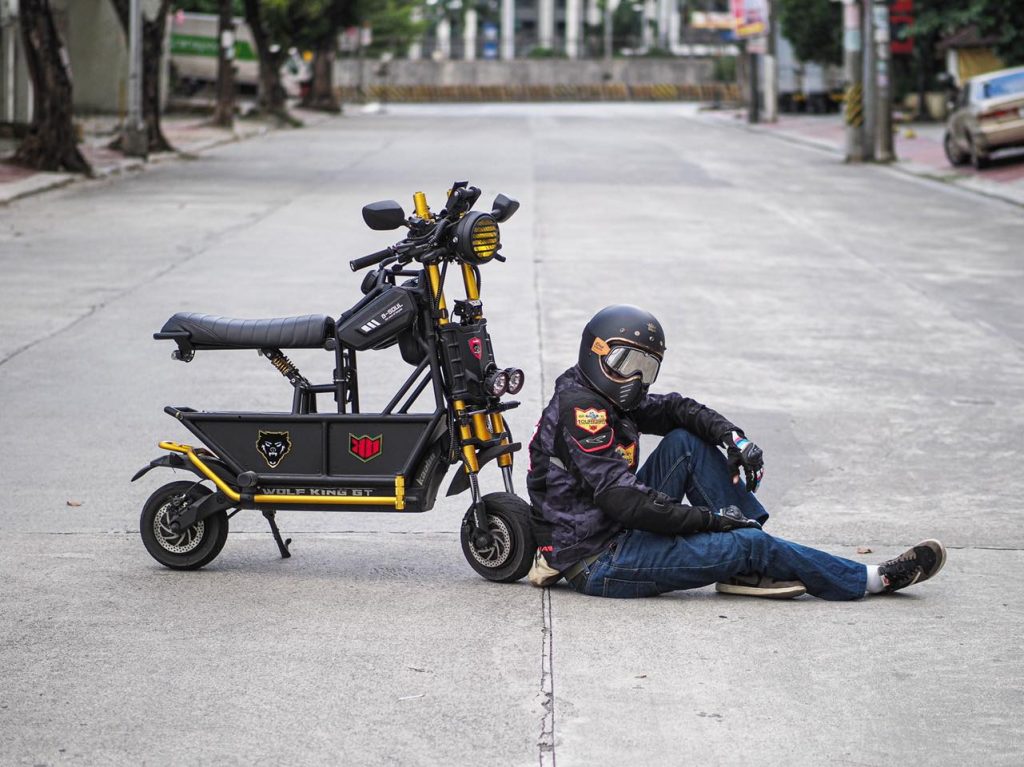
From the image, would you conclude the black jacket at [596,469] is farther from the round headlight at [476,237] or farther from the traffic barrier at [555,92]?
the traffic barrier at [555,92]

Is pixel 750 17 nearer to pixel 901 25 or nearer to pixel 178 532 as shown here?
pixel 901 25

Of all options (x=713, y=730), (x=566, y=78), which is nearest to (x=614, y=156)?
(x=713, y=730)

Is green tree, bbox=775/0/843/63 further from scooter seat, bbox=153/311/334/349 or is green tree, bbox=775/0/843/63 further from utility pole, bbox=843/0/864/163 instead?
scooter seat, bbox=153/311/334/349

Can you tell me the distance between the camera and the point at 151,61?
3422cm

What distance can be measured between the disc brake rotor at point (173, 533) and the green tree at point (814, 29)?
180ft

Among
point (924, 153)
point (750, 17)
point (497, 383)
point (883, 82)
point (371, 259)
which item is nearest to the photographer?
point (371, 259)

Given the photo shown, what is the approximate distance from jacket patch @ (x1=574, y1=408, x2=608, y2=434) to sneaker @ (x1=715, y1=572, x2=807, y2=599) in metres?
0.83

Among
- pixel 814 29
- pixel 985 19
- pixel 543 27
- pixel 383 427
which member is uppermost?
pixel 543 27

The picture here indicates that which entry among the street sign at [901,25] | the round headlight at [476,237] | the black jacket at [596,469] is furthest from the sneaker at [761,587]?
the street sign at [901,25]

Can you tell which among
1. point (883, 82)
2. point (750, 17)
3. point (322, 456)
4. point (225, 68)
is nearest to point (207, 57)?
point (225, 68)

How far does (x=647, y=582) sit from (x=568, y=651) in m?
0.69

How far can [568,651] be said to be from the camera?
18.0 feet

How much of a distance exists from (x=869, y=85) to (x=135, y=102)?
50.4 ft

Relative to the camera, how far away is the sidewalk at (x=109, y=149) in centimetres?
2598
